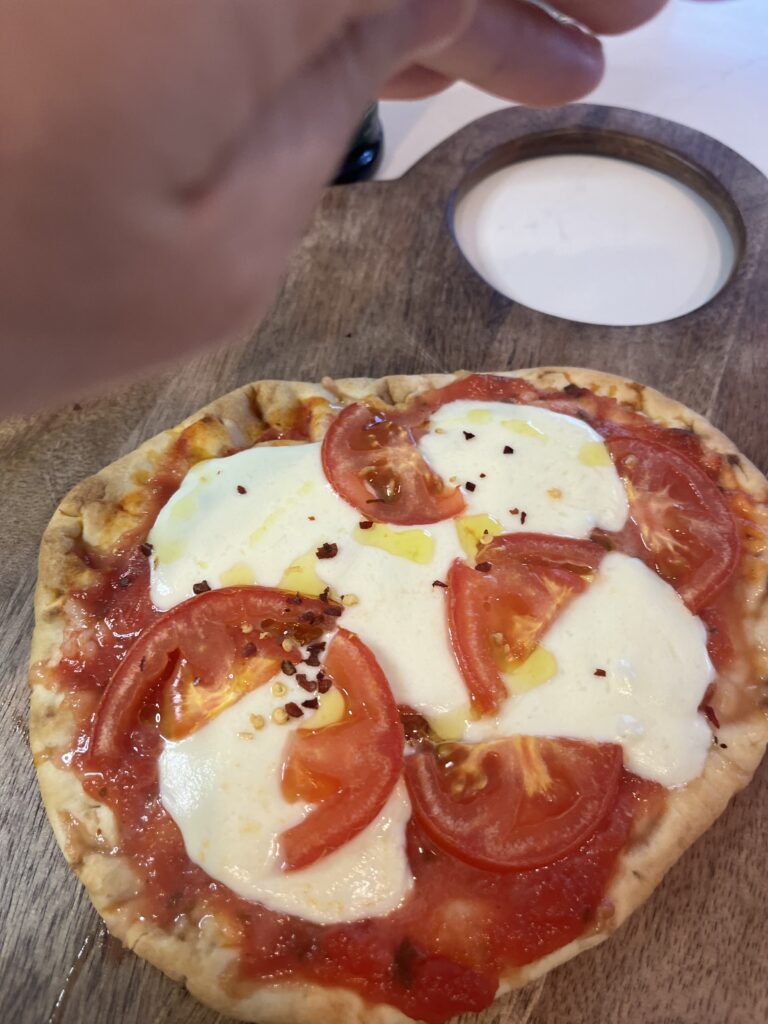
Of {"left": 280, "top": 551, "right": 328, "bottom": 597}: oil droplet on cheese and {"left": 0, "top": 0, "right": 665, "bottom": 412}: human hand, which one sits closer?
{"left": 0, "top": 0, "right": 665, "bottom": 412}: human hand

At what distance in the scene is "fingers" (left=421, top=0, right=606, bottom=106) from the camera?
1245 millimetres

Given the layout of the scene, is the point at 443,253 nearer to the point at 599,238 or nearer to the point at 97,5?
the point at 599,238

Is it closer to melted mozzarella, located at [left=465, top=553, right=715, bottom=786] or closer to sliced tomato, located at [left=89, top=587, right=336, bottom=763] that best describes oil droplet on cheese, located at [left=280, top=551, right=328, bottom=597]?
sliced tomato, located at [left=89, top=587, right=336, bottom=763]

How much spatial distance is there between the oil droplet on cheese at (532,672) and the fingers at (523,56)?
48.7 inches

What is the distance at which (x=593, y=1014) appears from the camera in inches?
75.5

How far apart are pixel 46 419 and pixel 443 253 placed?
1611mm

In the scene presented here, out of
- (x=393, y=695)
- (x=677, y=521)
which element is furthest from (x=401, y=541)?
(x=677, y=521)

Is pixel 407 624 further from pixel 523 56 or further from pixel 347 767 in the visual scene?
pixel 523 56

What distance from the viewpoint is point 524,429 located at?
2486mm

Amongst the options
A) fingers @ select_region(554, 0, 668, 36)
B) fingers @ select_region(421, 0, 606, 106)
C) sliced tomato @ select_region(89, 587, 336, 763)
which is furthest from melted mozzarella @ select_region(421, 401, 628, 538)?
fingers @ select_region(554, 0, 668, 36)

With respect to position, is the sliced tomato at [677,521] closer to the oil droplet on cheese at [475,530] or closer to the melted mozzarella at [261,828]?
the oil droplet on cheese at [475,530]

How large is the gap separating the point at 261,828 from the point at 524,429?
1.34 m

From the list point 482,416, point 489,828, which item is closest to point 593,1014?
point 489,828

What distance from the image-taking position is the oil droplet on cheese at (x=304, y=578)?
2.17m
